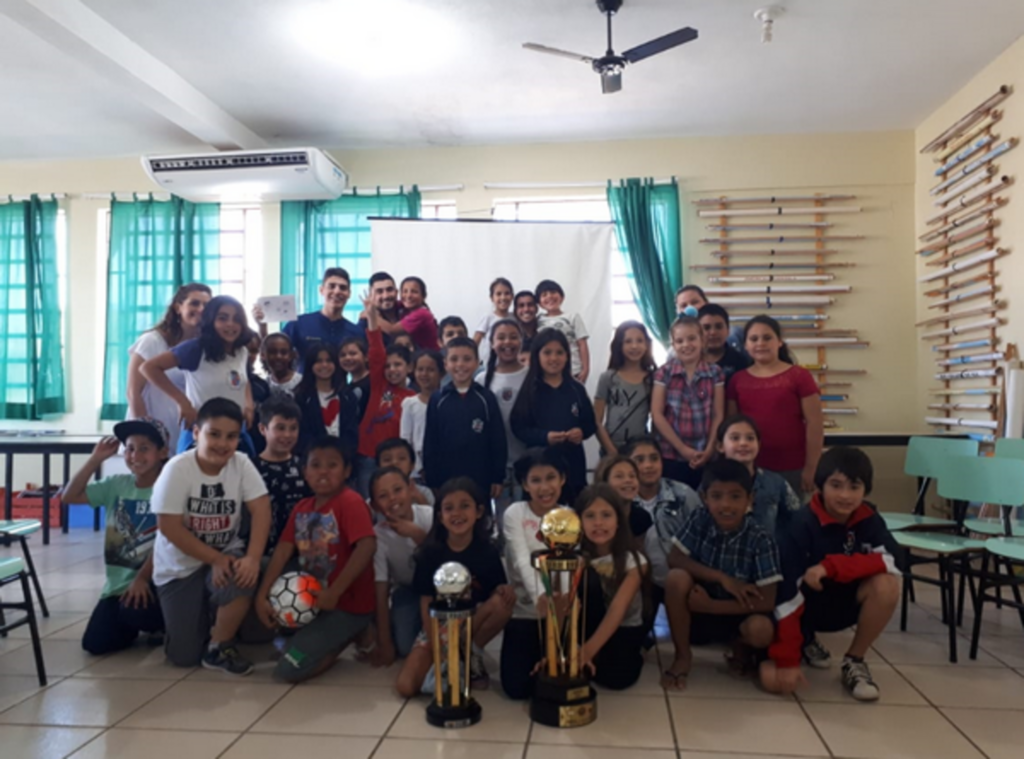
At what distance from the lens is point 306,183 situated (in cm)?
589

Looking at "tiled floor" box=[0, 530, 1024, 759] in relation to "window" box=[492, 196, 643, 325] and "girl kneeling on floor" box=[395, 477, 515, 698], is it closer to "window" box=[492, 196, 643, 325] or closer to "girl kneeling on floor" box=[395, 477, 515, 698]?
"girl kneeling on floor" box=[395, 477, 515, 698]

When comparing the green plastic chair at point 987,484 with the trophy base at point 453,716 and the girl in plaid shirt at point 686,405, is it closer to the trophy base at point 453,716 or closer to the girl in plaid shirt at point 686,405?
the girl in plaid shirt at point 686,405

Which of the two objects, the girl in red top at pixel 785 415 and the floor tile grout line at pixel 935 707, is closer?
the floor tile grout line at pixel 935 707

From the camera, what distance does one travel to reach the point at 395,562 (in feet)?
9.35

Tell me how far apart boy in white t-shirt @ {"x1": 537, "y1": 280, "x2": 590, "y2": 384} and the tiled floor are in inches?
88.6

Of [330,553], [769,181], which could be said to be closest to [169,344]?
[330,553]

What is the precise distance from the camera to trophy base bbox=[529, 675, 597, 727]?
7.11 feet

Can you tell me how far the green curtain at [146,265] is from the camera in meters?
6.38

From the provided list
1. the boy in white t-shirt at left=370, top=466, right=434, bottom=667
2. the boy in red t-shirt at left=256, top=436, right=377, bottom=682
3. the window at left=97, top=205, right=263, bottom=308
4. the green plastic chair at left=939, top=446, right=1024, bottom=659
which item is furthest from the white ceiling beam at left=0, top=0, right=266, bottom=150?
the green plastic chair at left=939, top=446, right=1024, bottom=659

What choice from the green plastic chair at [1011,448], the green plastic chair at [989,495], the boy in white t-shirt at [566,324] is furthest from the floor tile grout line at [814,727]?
the boy in white t-shirt at [566,324]

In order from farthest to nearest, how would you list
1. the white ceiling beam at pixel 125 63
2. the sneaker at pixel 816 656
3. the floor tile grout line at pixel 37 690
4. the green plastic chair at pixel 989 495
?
1. the white ceiling beam at pixel 125 63
2. the green plastic chair at pixel 989 495
3. the sneaker at pixel 816 656
4. the floor tile grout line at pixel 37 690

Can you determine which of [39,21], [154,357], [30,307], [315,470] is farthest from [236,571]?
[30,307]

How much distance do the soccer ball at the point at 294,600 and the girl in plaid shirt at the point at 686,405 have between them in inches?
65.0

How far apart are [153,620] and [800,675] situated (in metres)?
2.38
